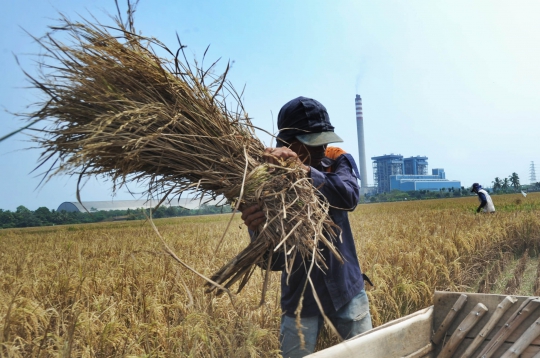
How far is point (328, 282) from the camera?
160 cm

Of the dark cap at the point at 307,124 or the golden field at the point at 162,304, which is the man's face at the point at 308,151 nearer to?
the dark cap at the point at 307,124

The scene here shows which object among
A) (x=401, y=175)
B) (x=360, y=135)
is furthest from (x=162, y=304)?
(x=401, y=175)

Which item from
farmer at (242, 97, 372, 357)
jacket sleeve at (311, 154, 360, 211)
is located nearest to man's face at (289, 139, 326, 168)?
farmer at (242, 97, 372, 357)

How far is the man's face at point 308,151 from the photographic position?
1658 millimetres

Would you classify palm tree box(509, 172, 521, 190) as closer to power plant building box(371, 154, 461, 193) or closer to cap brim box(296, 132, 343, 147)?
power plant building box(371, 154, 461, 193)

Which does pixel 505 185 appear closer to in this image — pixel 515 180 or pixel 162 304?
pixel 515 180

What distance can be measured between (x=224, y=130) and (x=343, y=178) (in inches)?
18.4

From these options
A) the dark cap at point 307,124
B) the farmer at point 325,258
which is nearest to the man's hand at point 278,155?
the farmer at point 325,258

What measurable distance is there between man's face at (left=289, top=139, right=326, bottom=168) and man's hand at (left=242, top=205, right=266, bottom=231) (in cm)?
31

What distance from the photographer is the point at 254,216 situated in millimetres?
1436

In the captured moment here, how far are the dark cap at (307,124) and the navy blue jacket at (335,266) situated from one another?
127 mm

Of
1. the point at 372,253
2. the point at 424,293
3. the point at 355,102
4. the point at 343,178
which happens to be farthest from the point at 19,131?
the point at 355,102

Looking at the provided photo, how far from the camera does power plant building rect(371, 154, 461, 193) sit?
9475 centimetres

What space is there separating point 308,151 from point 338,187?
0.70ft
